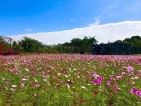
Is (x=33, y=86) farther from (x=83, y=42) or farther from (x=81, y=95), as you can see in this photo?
(x=83, y=42)

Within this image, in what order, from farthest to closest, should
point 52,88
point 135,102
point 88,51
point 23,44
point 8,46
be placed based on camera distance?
point 88,51 → point 23,44 → point 8,46 → point 52,88 → point 135,102

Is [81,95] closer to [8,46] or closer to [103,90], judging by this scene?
[103,90]

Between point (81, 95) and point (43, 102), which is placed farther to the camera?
point (81, 95)

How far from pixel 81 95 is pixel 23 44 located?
37282 mm

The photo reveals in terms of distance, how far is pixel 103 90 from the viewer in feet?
18.0

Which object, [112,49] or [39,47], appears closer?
[112,49]

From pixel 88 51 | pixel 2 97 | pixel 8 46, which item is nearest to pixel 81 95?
pixel 2 97

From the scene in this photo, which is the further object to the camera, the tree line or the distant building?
the distant building

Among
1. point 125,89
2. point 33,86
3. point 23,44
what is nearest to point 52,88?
point 33,86

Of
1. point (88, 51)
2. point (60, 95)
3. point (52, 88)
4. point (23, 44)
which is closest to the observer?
point (60, 95)

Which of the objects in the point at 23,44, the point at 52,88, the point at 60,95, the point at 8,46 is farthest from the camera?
the point at 23,44

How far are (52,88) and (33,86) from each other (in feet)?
1.26

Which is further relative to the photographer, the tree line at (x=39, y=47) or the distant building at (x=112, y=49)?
the distant building at (x=112, y=49)

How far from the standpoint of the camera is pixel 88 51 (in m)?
46.1
